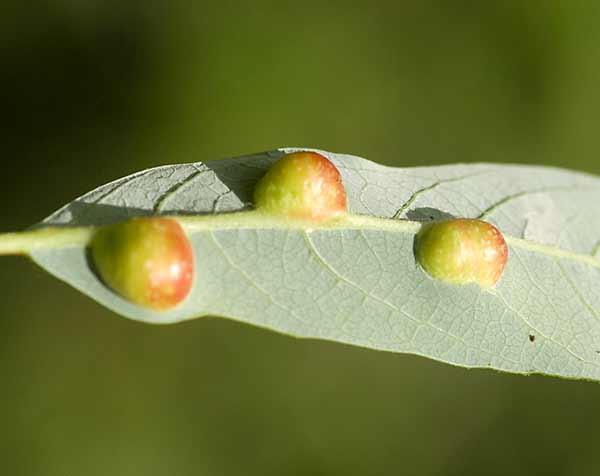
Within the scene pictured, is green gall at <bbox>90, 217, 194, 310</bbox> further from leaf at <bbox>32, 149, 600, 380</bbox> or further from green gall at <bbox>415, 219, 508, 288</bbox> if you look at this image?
green gall at <bbox>415, 219, 508, 288</bbox>

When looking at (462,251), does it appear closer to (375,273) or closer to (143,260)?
(375,273)

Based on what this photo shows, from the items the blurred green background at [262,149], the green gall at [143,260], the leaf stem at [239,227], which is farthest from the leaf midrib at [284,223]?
the blurred green background at [262,149]

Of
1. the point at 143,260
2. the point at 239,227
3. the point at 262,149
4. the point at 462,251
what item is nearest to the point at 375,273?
the point at 462,251

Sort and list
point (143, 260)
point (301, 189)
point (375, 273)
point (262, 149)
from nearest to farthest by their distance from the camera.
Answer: point (143, 260) < point (301, 189) < point (375, 273) < point (262, 149)

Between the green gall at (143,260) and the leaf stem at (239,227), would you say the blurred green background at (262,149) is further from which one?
the green gall at (143,260)

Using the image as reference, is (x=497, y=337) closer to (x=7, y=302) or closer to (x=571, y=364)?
(x=571, y=364)

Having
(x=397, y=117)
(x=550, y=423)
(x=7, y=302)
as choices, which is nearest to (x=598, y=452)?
(x=550, y=423)
